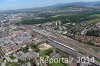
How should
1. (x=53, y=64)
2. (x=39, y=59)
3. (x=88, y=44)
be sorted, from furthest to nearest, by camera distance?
1. (x=88, y=44)
2. (x=39, y=59)
3. (x=53, y=64)

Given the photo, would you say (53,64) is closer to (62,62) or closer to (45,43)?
(62,62)

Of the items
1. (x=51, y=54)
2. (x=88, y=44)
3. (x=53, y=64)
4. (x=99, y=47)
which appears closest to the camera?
(x=53, y=64)

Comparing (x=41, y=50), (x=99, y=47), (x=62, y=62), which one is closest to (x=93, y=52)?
(x=99, y=47)

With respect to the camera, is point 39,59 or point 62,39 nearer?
point 39,59

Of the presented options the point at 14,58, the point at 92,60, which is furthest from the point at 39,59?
the point at 92,60

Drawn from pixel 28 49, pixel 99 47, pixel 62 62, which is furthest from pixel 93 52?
pixel 28 49

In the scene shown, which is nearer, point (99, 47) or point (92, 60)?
point (92, 60)

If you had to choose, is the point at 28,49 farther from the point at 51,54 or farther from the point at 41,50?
the point at 51,54

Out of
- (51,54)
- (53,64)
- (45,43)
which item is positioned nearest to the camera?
(53,64)

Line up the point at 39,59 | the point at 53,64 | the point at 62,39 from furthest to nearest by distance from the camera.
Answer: the point at 62,39
the point at 39,59
the point at 53,64
